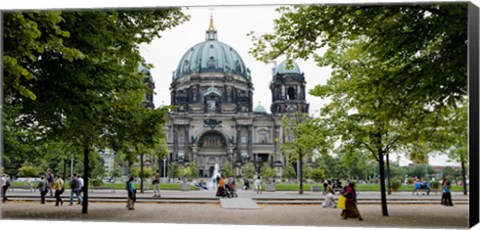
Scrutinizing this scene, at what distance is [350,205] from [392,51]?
440cm

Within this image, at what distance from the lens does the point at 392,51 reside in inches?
520

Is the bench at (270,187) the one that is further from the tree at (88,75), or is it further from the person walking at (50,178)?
the person walking at (50,178)

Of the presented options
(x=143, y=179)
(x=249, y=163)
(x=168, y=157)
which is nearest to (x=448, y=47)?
(x=168, y=157)

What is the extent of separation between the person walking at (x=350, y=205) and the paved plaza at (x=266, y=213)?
Result: 21cm

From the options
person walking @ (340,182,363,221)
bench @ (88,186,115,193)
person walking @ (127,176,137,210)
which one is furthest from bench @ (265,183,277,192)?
person walking @ (340,182,363,221)

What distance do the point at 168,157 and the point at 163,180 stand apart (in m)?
0.89

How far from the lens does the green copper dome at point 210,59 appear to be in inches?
691

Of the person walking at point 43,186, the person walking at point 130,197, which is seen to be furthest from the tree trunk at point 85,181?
the person walking at point 43,186

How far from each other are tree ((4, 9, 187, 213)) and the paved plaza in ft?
4.29

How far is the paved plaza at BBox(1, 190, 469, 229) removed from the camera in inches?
554

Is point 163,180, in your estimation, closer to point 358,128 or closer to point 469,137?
point 358,128

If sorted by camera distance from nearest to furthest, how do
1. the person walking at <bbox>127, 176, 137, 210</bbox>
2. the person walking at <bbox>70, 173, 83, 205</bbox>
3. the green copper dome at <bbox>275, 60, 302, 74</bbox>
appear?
the green copper dome at <bbox>275, 60, 302, 74</bbox>, the person walking at <bbox>127, 176, 137, 210</bbox>, the person walking at <bbox>70, 173, 83, 205</bbox>

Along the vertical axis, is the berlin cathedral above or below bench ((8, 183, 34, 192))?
above

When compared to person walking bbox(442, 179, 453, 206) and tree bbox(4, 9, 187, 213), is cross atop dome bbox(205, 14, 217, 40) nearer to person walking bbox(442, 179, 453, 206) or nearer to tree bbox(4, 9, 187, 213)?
tree bbox(4, 9, 187, 213)
